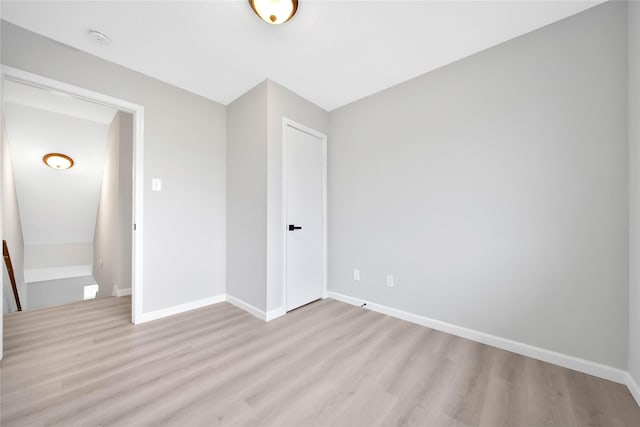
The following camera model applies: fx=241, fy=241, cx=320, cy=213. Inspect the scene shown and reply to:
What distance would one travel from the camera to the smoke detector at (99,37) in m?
1.85

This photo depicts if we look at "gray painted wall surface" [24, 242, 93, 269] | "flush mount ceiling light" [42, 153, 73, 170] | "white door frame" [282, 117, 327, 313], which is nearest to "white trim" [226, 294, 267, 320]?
"white door frame" [282, 117, 327, 313]

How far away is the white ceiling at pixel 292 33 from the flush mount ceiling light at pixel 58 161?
113 inches

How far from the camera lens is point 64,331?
2.14 m

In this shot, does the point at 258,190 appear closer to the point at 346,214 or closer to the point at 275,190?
the point at 275,190

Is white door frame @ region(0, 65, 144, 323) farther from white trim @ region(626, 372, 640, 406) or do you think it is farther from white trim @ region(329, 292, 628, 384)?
white trim @ region(626, 372, 640, 406)

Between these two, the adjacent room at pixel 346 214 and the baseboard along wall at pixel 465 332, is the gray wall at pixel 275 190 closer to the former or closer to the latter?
the adjacent room at pixel 346 214

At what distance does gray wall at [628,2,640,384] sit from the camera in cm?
138

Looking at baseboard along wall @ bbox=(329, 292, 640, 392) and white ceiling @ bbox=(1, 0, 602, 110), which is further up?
white ceiling @ bbox=(1, 0, 602, 110)

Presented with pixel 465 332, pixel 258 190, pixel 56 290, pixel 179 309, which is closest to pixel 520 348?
pixel 465 332

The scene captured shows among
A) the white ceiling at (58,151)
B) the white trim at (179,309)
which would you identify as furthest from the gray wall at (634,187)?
the white ceiling at (58,151)

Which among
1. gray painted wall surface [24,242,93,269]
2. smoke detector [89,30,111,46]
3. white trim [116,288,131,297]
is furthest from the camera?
gray painted wall surface [24,242,93,269]

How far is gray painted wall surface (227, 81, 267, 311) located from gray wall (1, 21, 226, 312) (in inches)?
6.5

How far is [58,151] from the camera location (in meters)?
3.84

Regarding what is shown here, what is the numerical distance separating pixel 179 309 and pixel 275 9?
2.86m
